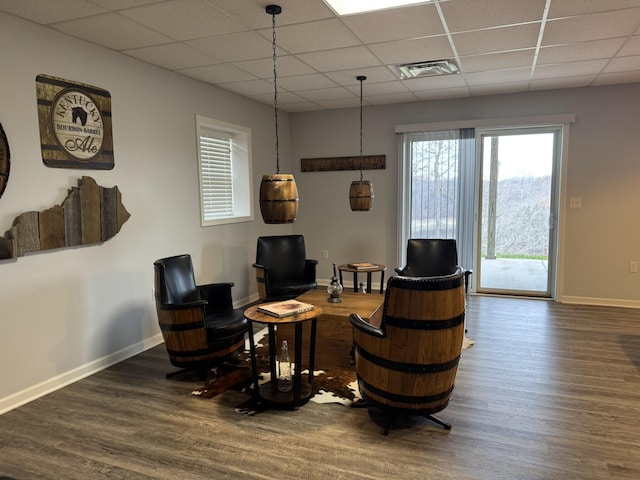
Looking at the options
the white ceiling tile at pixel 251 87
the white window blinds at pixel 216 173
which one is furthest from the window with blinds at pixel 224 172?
the white ceiling tile at pixel 251 87

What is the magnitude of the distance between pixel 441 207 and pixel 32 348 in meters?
4.78

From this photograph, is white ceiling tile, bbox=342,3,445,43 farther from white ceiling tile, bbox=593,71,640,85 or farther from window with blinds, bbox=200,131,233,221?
white ceiling tile, bbox=593,71,640,85

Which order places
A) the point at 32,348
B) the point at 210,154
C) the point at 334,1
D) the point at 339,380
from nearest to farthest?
the point at 334,1 → the point at 32,348 → the point at 339,380 → the point at 210,154

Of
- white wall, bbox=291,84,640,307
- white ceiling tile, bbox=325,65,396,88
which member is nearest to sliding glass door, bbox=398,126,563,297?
white wall, bbox=291,84,640,307

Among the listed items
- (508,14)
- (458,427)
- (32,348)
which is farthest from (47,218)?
(508,14)

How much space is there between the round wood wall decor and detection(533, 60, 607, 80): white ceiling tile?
14.8ft

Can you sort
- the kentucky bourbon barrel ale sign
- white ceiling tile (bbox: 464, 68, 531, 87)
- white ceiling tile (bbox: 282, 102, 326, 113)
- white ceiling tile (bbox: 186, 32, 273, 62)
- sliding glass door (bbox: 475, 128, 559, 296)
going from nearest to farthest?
the kentucky bourbon barrel ale sign, white ceiling tile (bbox: 186, 32, 273, 62), white ceiling tile (bbox: 464, 68, 531, 87), sliding glass door (bbox: 475, 128, 559, 296), white ceiling tile (bbox: 282, 102, 326, 113)

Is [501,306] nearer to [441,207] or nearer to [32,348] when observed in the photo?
[441,207]

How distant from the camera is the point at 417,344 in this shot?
7.59 feet

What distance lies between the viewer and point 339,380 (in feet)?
10.7

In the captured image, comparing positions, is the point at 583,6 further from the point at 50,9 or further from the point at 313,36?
the point at 50,9

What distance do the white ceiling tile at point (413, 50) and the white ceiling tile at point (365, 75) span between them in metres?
0.28

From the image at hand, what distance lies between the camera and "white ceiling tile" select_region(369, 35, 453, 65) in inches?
137

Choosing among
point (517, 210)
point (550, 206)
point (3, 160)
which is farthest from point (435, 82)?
point (3, 160)
